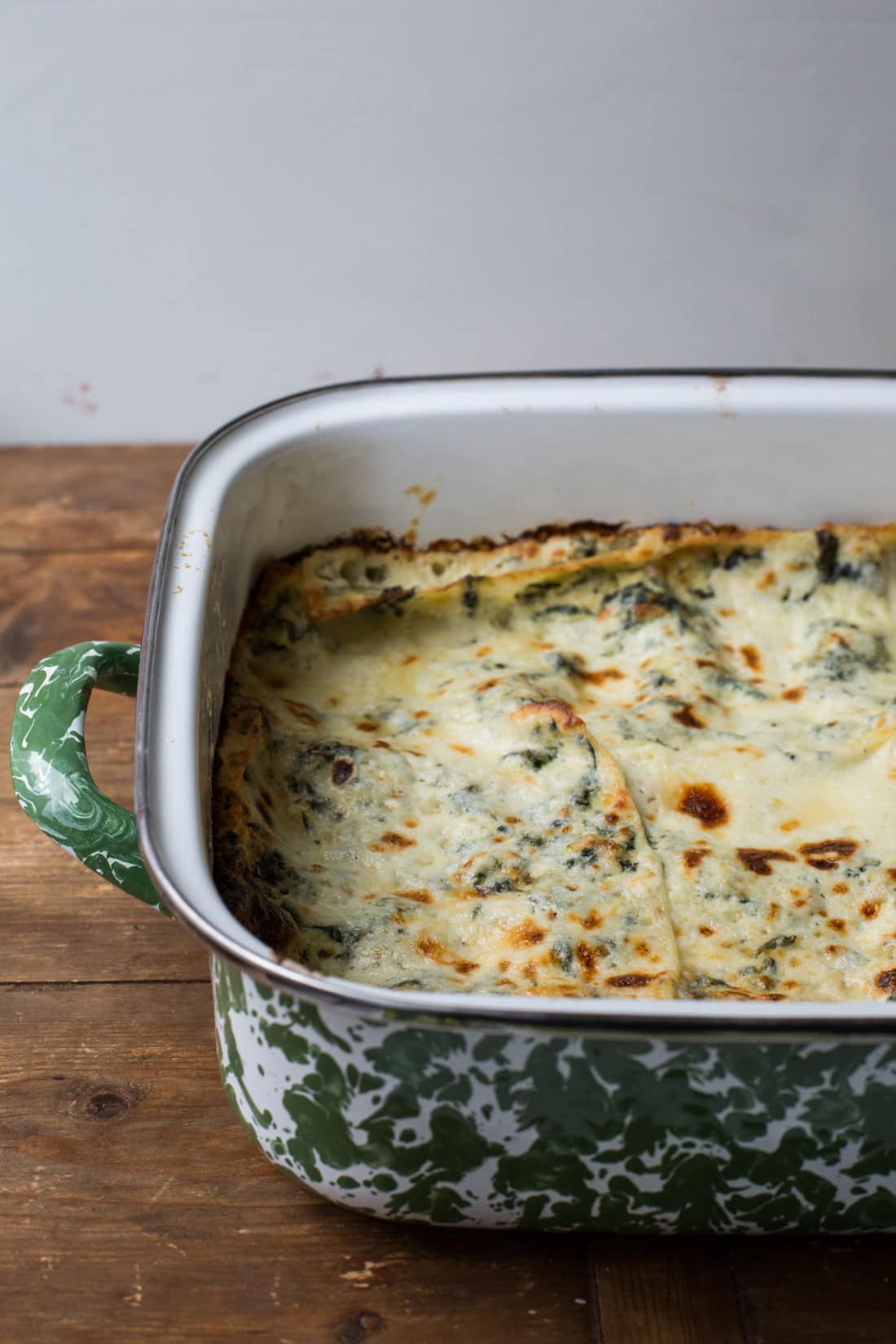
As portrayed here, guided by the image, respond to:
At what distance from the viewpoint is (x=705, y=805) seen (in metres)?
1.05

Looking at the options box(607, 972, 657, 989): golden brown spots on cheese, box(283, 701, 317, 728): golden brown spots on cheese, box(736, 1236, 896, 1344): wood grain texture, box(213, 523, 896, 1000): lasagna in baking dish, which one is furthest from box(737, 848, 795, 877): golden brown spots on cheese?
box(283, 701, 317, 728): golden brown spots on cheese

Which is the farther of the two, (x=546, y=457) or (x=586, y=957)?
(x=546, y=457)

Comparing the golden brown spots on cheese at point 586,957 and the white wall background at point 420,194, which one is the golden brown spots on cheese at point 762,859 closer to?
the golden brown spots on cheese at point 586,957

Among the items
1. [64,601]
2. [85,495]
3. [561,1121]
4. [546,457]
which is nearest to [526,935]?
[561,1121]

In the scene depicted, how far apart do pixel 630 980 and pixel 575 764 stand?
23 cm

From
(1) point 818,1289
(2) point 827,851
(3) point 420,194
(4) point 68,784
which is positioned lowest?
(1) point 818,1289

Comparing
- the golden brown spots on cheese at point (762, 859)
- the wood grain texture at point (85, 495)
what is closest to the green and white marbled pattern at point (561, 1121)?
the golden brown spots on cheese at point (762, 859)

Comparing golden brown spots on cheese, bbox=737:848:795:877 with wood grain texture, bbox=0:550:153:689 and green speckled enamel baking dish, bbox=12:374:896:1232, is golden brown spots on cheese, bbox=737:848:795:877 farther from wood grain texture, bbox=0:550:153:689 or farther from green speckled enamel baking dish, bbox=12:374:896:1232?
wood grain texture, bbox=0:550:153:689

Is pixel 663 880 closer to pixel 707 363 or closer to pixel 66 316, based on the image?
pixel 707 363

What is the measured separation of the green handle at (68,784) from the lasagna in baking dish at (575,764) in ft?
0.24

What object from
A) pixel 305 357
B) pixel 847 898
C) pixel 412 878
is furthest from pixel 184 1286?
pixel 305 357

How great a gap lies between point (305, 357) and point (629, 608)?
77cm

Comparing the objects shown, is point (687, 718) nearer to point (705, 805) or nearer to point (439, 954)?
point (705, 805)

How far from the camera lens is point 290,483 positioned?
1.23 meters
